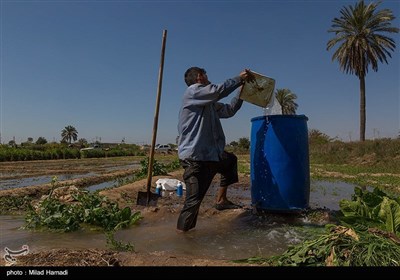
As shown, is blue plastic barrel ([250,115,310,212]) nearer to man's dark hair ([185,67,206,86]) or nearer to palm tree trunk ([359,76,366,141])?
man's dark hair ([185,67,206,86])

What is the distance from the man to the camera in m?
3.78

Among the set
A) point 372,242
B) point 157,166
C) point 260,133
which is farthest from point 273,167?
point 157,166

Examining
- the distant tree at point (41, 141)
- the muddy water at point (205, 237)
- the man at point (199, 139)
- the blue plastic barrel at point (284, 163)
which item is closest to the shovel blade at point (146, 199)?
the muddy water at point (205, 237)

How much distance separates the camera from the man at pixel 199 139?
149 inches

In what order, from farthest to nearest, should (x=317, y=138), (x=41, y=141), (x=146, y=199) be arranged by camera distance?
1. (x=41, y=141)
2. (x=317, y=138)
3. (x=146, y=199)

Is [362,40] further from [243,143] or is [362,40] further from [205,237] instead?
[243,143]

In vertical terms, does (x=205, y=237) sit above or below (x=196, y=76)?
below

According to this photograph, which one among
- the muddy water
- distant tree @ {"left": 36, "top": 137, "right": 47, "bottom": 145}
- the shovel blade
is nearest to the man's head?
the muddy water

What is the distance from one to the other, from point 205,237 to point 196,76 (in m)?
1.84

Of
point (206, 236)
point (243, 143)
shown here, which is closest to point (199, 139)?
point (206, 236)

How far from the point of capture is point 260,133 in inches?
171

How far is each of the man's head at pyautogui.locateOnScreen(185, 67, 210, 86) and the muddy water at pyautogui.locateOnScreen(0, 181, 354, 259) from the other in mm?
1708

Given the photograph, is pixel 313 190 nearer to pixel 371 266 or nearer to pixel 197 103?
pixel 197 103

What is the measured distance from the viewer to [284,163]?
4168 mm
